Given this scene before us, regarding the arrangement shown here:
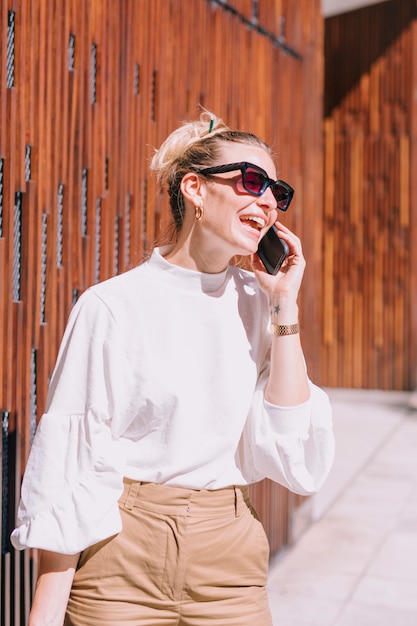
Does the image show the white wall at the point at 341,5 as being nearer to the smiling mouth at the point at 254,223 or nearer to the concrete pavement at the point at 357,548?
the concrete pavement at the point at 357,548

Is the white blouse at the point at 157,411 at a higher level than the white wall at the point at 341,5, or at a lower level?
lower

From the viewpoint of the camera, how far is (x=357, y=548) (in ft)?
16.4

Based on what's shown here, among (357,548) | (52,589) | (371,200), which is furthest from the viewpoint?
(371,200)

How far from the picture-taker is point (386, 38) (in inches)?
416

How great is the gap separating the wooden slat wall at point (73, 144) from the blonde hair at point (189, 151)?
78 cm

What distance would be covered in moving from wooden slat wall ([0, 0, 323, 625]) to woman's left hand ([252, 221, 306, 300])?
95 cm

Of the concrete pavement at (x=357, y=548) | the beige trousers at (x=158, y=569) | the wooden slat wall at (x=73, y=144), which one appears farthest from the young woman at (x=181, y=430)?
the concrete pavement at (x=357, y=548)

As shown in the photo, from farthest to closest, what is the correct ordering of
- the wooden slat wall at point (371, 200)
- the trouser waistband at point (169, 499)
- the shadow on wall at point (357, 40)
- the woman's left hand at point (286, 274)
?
the shadow on wall at point (357, 40) → the wooden slat wall at point (371, 200) → the woman's left hand at point (286, 274) → the trouser waistband at point (169, 499)

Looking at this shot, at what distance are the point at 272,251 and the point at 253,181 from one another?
0.61 feet

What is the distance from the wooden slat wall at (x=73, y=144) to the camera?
261cm

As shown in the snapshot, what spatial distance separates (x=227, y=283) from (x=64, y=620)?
2.45ft

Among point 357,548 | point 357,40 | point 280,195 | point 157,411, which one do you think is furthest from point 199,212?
point 357,40

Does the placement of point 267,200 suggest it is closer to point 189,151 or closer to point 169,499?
point 189,151

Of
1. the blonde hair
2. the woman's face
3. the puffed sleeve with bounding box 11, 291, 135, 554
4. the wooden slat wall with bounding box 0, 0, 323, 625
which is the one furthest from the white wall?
the puffed sleeve with bounding box 11, 291, 135, 554
